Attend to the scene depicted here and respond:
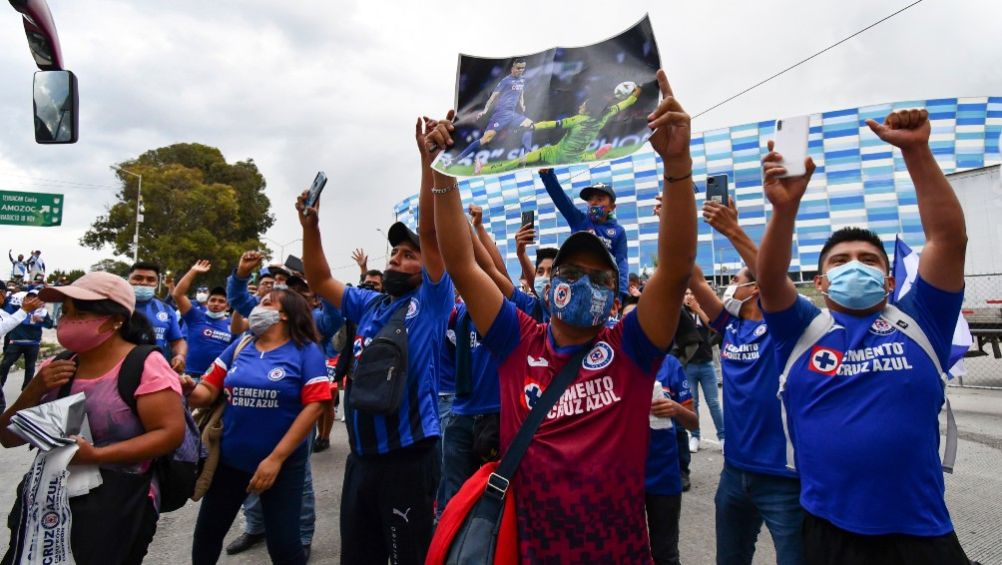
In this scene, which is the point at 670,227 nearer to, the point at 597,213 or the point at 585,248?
the point at 585,248

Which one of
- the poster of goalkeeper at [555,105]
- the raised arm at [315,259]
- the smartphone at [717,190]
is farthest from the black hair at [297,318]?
the smartphone at [717,190]

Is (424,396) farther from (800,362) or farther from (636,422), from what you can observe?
(800,362)

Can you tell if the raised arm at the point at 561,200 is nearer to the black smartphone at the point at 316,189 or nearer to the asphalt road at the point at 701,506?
the black smartphone at the point at 316,189

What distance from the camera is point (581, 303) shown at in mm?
1943

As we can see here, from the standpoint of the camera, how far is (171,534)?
14.7ft

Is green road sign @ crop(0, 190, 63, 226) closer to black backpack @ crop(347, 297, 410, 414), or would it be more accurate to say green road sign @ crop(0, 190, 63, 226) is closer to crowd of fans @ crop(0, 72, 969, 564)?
crowd of fans @ crop(0, 72, 969, 564)

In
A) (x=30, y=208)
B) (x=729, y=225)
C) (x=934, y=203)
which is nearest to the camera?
(x=934, y=203)

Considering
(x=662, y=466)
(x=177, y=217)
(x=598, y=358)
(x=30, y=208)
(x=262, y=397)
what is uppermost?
(x=177, y=217)

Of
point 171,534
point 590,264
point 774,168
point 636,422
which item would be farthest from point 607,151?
point 171,534

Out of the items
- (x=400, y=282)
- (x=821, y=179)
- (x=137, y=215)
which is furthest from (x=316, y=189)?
(x=137, y=215)

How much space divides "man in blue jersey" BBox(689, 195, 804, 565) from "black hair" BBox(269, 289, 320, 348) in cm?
229

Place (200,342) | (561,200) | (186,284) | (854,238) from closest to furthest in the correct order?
(854,238), (561,200), (186,284), (200,342)

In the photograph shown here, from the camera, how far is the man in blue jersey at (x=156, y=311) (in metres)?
5.87

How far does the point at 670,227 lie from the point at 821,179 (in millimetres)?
25363
